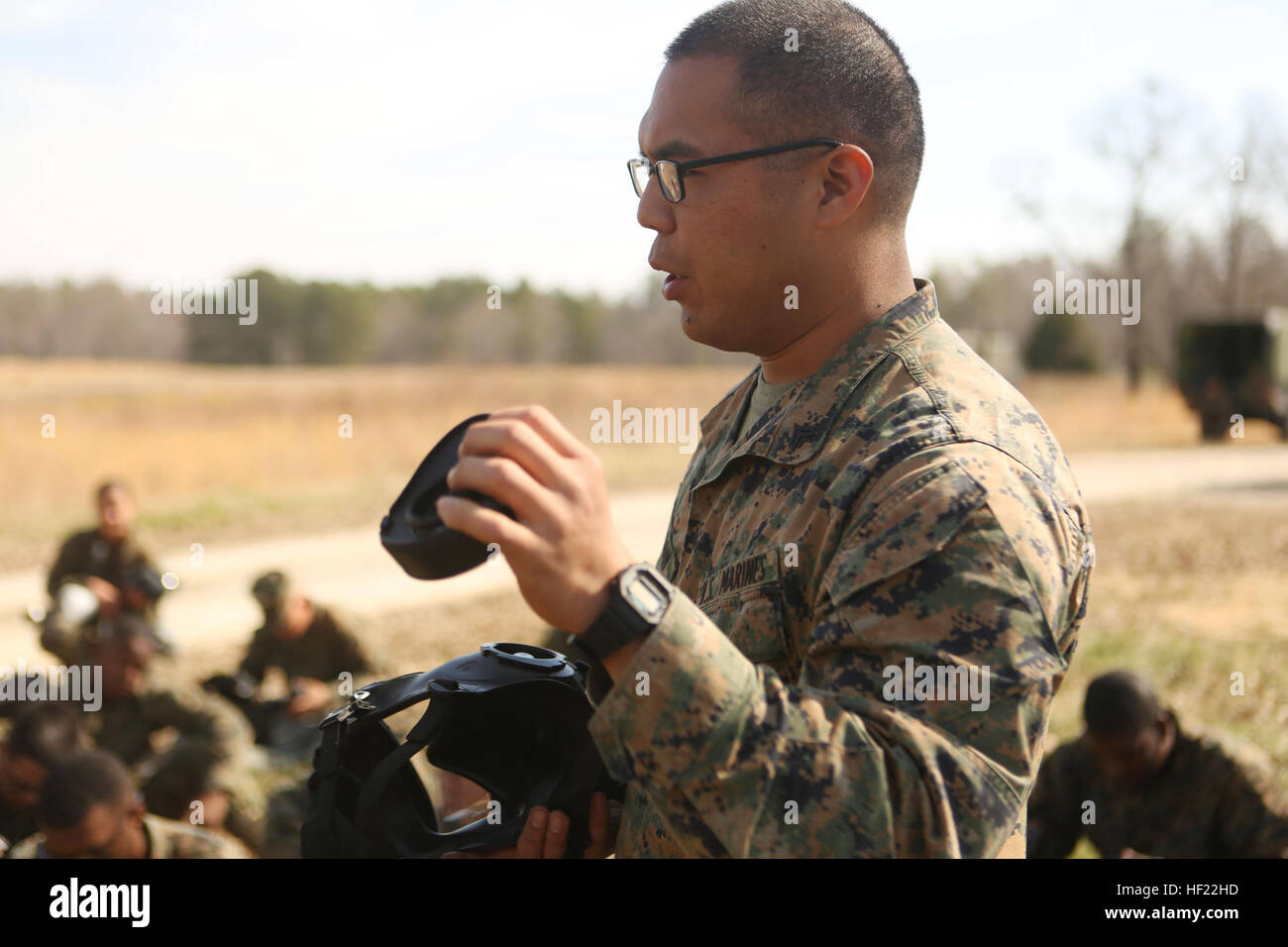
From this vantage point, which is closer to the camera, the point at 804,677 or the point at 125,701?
the point at 804,677

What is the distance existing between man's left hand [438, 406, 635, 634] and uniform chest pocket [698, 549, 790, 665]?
14.6 inches

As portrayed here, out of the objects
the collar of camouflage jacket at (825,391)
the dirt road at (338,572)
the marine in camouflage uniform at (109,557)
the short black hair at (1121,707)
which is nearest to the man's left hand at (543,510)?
the collar of camouflage jacket at (825,391)

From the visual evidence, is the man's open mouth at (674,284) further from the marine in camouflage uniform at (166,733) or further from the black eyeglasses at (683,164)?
the marine in camouflage uniform at (166,733)

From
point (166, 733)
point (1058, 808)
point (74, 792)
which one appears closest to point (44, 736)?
point (166, 733)

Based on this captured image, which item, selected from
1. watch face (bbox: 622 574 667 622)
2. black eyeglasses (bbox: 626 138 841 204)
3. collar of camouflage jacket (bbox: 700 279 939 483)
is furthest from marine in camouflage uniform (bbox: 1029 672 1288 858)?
watch face (bbox: 622 574 667 622)

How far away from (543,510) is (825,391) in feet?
2.31

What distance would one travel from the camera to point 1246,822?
4.49 meters

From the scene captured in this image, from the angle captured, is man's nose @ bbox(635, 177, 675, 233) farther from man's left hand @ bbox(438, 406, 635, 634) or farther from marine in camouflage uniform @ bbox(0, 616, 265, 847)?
marine in camouflage uniform @ bbox(0, 616, 265, 847)

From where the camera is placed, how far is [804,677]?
1.51 metres

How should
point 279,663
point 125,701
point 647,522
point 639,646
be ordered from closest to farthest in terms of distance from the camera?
point 639,646 < point 125,701 < point 279,663 < point 647,522

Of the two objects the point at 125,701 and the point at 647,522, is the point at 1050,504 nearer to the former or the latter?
the point at 125,701

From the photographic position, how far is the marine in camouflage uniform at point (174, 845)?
14.6 feet
